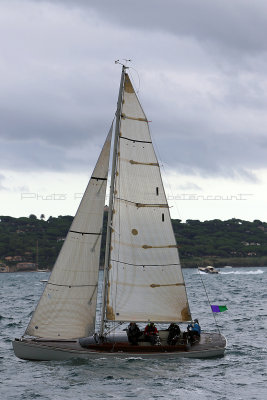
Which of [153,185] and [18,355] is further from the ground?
[153,185]

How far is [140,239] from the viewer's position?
106 ft

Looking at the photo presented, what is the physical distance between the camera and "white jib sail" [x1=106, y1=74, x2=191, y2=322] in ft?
105

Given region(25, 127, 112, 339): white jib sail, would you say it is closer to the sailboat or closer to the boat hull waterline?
the sailboat

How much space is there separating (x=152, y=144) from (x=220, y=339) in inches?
397

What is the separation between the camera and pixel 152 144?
32.3 m

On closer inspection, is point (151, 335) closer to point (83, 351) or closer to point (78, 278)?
point (83, 351)

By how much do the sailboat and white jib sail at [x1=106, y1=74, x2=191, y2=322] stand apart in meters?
0.05

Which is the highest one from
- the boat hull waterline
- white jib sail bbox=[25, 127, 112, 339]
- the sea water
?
white jib sail bbox=[25, 127, 112, 339]

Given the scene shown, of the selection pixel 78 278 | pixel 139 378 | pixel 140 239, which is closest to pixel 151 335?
pixel 139 378

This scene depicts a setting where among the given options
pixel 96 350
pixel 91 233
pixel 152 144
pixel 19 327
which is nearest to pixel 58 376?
pixel 96 350

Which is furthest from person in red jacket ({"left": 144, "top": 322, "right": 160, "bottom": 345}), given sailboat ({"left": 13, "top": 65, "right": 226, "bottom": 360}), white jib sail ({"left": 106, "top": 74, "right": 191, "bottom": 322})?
white jib sail ({"left": 106, "top": 74, "right": 191, "bottom": 322})

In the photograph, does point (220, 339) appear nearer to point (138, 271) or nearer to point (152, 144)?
point (138, 271)

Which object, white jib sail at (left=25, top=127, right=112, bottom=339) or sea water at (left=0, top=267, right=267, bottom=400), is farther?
white jib sail at (left=25, top=127, right=112, bottom=339)

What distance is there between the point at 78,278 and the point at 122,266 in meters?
2.07
